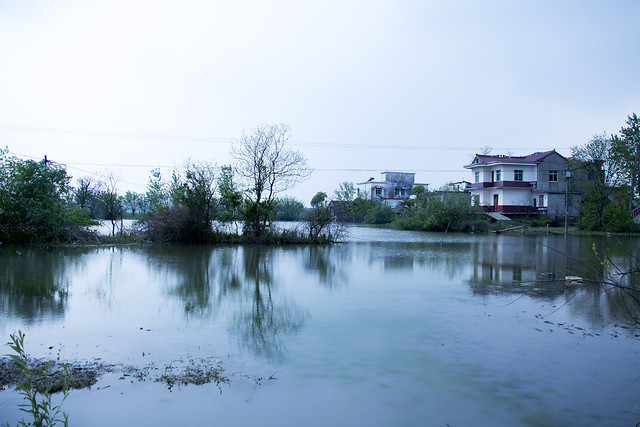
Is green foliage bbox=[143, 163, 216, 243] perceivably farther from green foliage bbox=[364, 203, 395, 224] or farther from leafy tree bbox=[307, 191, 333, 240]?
green foliage bbox=[364, 203, 395, 224]

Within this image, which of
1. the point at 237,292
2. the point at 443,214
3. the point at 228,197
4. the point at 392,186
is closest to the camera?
the point at 237,292

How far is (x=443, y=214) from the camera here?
1828 inches

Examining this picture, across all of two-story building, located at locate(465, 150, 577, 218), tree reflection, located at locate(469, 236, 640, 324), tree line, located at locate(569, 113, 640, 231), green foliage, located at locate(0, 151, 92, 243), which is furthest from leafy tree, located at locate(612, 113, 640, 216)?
green foliage, located at locate(0, 151, 92, 243)

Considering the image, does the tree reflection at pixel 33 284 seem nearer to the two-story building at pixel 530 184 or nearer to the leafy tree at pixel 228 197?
the leafy tree at pixel 228 197

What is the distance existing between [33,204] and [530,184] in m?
47.7

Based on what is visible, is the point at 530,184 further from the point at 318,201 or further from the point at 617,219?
the point at 318,201

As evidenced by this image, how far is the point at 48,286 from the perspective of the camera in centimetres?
1251

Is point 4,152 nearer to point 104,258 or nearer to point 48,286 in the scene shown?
point 104,258

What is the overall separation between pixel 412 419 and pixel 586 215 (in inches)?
1715

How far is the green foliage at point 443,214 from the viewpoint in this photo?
4612 cm

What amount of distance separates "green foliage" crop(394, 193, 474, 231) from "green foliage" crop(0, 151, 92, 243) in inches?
1282

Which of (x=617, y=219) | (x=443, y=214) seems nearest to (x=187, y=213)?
(x=443, y=214)

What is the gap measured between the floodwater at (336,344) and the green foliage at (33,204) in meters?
10.2

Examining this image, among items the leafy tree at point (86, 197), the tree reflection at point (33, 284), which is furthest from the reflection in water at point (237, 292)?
the leafy tree at point (86, 197)
